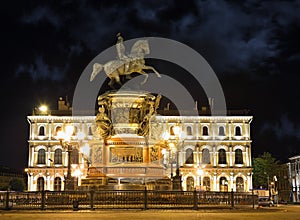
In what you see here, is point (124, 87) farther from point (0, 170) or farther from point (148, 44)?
point (0, 170)

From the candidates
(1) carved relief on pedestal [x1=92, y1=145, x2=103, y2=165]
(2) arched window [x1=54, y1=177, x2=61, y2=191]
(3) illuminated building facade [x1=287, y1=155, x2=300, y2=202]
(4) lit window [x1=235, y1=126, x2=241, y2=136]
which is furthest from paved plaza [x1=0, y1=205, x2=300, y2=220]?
(3) illuminated building facade [x1=287, y1=155, x2=300, y2=202]

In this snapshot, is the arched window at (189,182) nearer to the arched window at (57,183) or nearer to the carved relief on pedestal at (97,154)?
the arched window at (57,183)

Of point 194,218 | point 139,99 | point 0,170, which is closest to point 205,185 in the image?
point 0,170

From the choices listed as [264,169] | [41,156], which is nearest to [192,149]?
[264,169]

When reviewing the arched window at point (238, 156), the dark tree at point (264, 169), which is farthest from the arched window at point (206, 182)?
the dark tree at point (264, 169)

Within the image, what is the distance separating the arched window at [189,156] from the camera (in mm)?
85688

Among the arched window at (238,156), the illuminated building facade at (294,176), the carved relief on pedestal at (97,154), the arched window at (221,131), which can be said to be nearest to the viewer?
the carved relief on pedestal at (97,154)

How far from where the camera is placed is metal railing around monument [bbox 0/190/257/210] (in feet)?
70.8

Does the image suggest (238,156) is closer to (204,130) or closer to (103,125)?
(204,130)

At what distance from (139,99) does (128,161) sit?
347 centimetres

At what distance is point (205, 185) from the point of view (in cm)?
8469

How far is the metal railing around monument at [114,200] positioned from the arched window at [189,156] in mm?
62964

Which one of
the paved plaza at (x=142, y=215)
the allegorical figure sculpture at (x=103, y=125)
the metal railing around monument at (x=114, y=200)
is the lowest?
the paved plaza at (x=142, y=215)

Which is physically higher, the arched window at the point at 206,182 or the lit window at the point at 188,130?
the lit window at the point at 188,130
